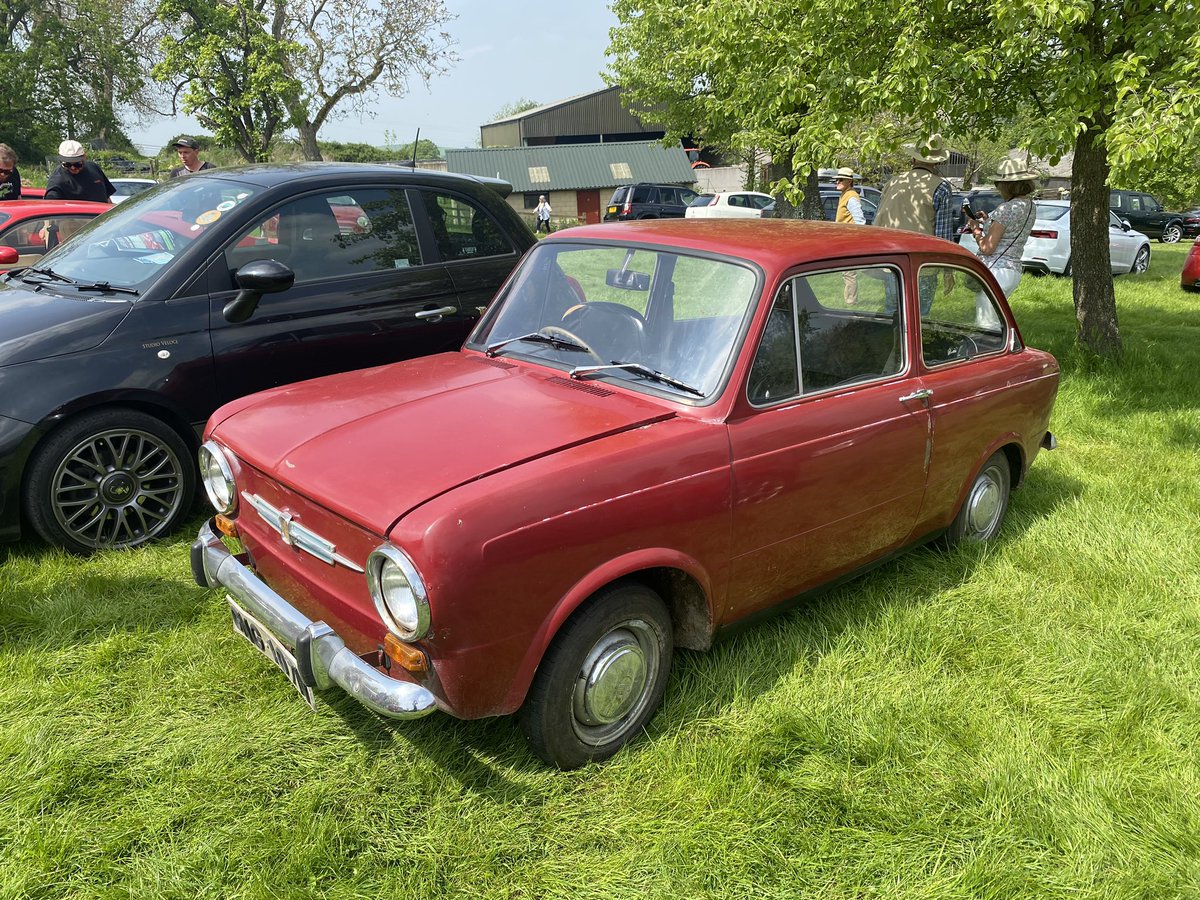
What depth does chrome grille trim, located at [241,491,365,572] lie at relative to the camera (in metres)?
2.57

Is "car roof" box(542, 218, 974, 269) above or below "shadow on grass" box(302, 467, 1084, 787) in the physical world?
above

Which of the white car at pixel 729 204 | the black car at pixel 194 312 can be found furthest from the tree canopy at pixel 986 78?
the white car at pixel 729 204

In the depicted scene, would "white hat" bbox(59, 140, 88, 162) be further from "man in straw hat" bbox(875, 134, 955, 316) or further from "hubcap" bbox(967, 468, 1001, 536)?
"hubcap" bbox(967, 468, 1001, 536)

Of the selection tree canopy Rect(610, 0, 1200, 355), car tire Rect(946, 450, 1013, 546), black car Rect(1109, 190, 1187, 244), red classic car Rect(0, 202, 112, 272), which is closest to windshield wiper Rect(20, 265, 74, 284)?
red classic car Rect(0, 202, 112, 272)

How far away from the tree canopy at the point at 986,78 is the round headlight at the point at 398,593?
5466 mm

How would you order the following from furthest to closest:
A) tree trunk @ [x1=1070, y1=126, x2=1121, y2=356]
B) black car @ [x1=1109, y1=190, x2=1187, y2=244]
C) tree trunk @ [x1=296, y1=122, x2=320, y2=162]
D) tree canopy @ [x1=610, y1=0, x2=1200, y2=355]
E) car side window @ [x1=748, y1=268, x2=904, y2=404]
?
tree trunk @ [x1=296, y1=122, x2=320, y2=162], black car @ [x1=1109, y1=190, x2=1187, y2=244], tree trunk @ [x1=1070, y1=126, x2=1121, y2=356], tree canopy @ [x1=610, y1=0, x2=1200, y2=355], car side window @ [x1=748, y1=268, x2=904, y2=404]

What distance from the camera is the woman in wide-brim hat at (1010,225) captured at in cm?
722

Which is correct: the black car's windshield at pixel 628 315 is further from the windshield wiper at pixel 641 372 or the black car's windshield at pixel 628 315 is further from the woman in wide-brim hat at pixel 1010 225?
the woman in wide-brim hat at pixel 1010 225

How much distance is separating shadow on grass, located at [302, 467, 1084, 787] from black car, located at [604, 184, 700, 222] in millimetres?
23945

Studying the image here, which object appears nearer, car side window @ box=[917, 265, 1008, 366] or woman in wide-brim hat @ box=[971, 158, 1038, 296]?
car side window @ box=[917, 265, 1008, 366]

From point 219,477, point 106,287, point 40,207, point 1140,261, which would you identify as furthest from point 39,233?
point 1140,261

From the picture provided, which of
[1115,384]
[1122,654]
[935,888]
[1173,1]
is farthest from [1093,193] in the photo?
[935,888]

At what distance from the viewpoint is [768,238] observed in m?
3.51

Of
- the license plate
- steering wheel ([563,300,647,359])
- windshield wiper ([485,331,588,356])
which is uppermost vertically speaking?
steering wheel ([563,300,647,359])
